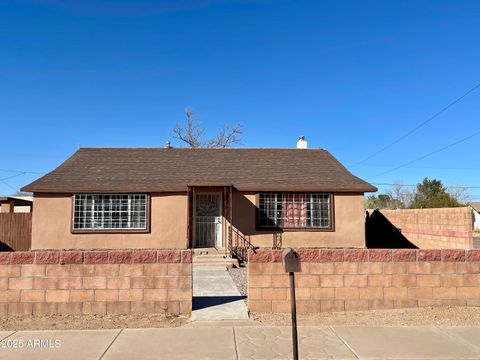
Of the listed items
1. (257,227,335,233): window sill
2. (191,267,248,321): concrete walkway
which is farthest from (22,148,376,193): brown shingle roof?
(191,267,248,321): concrete walkway

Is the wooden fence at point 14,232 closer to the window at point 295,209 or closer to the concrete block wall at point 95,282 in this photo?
the window at point 295,209

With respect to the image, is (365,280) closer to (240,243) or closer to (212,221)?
(240,243)

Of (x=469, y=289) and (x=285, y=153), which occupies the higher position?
(x=285, y=153)

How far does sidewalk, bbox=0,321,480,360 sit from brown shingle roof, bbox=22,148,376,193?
940 centimetres

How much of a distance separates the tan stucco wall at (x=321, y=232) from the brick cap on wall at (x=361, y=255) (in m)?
8.63

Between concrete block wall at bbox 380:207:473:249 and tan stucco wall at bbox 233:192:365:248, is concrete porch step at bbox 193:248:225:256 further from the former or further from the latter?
concrete block wall at bbox 380:207:473:249

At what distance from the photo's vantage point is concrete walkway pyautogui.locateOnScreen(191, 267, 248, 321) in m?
7.20

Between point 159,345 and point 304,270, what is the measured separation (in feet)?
9.49

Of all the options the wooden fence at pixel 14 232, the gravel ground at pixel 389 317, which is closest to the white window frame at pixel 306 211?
the gravel ground at pixel 389 317

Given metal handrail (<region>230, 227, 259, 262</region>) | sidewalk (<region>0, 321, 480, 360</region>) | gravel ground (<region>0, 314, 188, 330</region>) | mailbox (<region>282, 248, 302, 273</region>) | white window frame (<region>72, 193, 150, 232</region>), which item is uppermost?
white window frame (<region>72, 193, 150, 232</region>)

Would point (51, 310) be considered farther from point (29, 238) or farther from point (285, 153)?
point (285, 153)

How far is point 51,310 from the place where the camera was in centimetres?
712

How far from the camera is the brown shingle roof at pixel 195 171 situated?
16.2m

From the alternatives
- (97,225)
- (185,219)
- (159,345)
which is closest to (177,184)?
(185,219)
